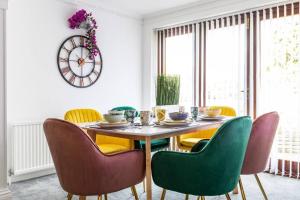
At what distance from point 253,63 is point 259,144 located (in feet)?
5.75

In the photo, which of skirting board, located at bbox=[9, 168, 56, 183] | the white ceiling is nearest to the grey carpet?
skirting board, located at bbox=[9, 168, 56, 183]

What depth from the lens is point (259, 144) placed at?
2.04 metres

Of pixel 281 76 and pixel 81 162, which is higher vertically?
pixel 281 76

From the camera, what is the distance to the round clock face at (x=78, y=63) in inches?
138

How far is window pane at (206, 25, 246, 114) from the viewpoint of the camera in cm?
361

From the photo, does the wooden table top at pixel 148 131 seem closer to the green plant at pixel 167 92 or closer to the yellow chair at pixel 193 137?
the green plant at pixel 167 92

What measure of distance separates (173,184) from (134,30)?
3.33 meters

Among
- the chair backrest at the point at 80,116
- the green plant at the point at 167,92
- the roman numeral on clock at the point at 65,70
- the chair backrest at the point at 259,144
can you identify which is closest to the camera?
the chair backrest at the point at 259,144

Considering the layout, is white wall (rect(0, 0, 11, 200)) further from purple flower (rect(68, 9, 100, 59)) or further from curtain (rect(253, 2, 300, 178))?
curtain (rect(253, 2, 300, 178))

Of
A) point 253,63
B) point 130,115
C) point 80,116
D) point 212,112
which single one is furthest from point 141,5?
point 130,115

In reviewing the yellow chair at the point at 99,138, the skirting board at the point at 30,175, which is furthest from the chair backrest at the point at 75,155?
the skirting board at the point at 30,175

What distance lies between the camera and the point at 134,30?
4535 mm

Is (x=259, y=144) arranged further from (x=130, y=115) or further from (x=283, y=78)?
(x=283, y=78)

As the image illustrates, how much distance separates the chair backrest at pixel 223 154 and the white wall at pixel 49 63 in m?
2.35
